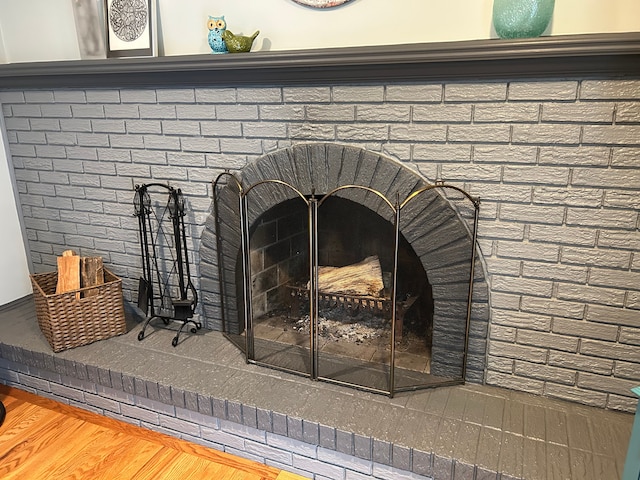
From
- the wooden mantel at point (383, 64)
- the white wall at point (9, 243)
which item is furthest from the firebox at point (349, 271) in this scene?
the white wall at point (9, 243)

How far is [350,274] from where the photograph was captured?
196 cm

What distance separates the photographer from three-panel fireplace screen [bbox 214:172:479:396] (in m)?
1.62

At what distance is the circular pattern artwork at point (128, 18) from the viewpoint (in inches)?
73.2

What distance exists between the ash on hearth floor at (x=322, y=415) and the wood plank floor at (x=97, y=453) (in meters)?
0.05

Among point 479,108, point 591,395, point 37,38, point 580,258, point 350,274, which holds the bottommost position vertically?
point 591,395

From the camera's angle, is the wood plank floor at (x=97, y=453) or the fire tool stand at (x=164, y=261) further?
the fire tool stand at (x=164, y=261)

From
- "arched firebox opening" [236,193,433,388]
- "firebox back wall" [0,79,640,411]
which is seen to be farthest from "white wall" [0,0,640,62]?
"arched firebox opening" [236,193,433,388]

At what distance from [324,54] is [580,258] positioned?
985 mm


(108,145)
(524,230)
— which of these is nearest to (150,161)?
(108,145)

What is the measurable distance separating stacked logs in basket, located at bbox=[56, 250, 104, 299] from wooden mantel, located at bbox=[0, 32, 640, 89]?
727mm

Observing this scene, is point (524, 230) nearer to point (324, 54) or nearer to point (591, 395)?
point (591, 395)

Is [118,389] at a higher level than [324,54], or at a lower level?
lower

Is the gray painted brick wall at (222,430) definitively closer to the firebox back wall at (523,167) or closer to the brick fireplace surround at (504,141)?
the brick fireplace surround at (504,141)

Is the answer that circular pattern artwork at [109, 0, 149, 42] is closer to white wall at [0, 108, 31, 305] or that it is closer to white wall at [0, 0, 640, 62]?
white wall at [0, 0, 640, 62]
